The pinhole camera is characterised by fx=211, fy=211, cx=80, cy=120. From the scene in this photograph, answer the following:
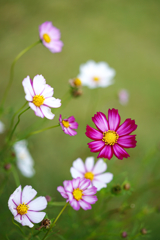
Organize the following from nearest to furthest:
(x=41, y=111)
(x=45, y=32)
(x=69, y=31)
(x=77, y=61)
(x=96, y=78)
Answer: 1. (x=41, y=111)
2. (x=45, y=32)
3. (x=96, y=78)
4. (x=77, y=61)
5. (x=69, y=31)

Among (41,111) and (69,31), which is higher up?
(69,31)

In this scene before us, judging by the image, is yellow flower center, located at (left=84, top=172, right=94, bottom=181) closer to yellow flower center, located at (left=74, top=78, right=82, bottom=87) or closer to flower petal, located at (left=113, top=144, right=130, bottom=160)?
flower petal, located at (left=113, top=144, right=130, bottom=160)

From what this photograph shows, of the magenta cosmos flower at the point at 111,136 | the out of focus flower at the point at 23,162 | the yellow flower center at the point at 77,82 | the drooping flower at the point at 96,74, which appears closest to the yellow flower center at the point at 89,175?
the magenta cosmos flower at the point at 111,136

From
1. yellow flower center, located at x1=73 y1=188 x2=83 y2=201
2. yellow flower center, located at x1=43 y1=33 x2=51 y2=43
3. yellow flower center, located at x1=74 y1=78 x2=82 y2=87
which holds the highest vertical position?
yellow flower center, located at x1=43 y1=33 x2=51 y2=43

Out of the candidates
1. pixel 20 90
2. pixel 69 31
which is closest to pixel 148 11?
pixel 69 31

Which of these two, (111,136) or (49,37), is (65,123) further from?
(49,37)

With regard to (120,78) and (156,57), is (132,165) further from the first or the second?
(156,57)

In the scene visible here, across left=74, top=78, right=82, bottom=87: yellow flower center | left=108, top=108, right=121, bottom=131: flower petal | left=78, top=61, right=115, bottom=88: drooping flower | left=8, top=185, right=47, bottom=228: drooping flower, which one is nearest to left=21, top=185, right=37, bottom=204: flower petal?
left=8, top=185, right=47, bottom=228: drooping flower
